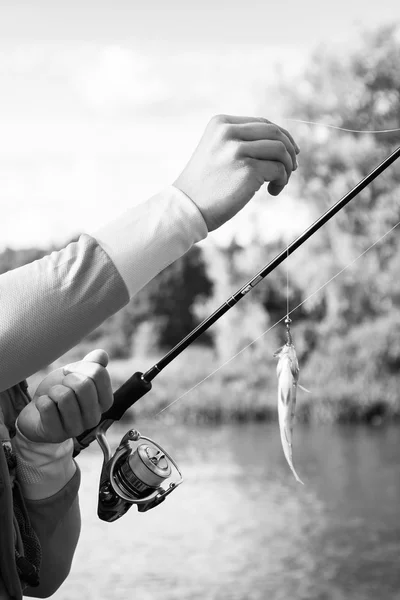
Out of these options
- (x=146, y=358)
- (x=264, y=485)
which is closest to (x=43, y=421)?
(x=264, y=485)

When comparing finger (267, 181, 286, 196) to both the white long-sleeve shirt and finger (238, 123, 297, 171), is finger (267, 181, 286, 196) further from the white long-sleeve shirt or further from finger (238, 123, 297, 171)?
the white long-sleeve shirt

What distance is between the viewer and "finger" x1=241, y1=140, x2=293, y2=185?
1239 millimetres

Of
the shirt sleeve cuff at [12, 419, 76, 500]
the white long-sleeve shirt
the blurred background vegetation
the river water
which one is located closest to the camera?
the white long-sleeve shirt

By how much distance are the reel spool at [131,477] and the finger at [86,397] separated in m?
0.46

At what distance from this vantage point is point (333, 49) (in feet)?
60.8

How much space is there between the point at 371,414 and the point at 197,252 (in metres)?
13.6

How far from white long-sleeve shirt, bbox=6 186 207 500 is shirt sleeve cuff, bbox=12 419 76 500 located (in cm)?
33

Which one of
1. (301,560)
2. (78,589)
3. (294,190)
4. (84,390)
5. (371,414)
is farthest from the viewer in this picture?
(294,190)

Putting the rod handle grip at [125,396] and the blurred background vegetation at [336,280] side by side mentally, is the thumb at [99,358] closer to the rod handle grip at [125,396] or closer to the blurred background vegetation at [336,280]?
the rod handle grip at [125,396]

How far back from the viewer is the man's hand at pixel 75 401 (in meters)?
1.21

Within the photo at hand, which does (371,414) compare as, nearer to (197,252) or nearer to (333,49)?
(333,49)

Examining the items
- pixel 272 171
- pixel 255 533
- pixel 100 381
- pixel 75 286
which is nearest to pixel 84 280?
pixel 75 286

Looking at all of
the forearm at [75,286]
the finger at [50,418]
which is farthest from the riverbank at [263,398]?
the forearm at [75,286]

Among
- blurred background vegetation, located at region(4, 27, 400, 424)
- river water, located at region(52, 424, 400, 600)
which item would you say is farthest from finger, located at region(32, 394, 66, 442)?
blurred background vegetation, located at region(4, 27, 400, 424)
